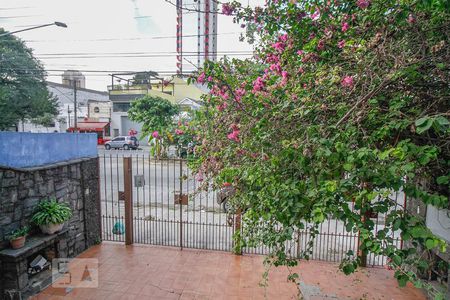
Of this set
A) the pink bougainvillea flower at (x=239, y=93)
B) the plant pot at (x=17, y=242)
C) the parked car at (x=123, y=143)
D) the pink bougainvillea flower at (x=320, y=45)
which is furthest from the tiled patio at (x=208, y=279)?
the parked car at (x=123, y=143)

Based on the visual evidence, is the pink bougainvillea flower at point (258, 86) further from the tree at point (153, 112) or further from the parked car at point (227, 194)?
the tree at point (153, 112)

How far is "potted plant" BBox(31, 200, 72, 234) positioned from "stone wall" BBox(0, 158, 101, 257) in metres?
0.12

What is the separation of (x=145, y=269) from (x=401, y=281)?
4.66 metres

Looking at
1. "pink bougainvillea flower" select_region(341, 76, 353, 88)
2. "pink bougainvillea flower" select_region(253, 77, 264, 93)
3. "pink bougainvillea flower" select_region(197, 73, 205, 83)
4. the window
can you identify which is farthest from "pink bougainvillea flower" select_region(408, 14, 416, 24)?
the window

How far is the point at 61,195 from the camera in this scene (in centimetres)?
515

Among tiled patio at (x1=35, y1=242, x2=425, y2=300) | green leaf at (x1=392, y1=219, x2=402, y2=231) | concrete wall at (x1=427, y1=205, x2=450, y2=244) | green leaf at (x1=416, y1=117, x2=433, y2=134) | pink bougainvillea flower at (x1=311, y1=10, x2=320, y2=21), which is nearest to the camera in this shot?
green leaf at (x1=416, y1=117, x2=433, y2=134)

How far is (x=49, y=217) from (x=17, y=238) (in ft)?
1.80

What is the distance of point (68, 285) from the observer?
4543 millimetres

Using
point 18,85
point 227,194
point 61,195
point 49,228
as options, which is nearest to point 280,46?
point 227,194

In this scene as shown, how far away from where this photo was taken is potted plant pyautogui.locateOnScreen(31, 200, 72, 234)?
4.41 metres

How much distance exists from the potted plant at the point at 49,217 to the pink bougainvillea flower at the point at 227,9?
447 cm

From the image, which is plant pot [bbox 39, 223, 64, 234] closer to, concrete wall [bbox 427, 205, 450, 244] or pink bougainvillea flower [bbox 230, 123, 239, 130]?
pink bougainvillea flower [bbox 230, 123, 239, 130]

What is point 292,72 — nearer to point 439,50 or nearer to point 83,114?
point 439,50

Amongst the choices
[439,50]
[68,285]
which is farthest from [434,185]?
[68,285]
